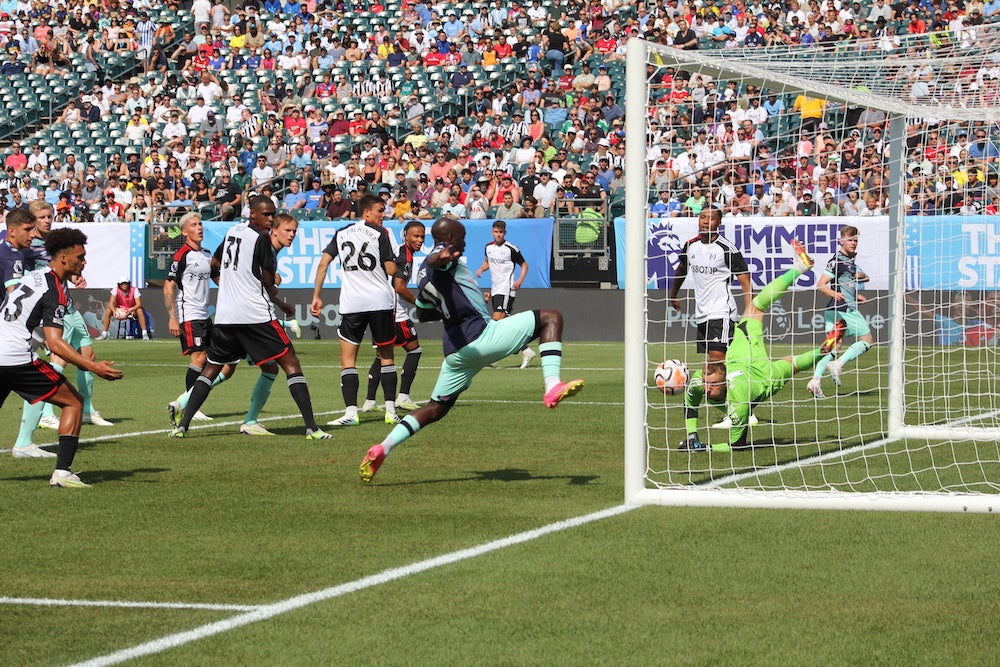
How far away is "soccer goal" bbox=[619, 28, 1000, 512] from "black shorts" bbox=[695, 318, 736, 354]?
0.32 metres

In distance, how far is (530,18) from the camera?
38.2m

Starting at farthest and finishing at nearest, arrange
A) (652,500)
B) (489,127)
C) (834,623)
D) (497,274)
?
(489,127) < (497,274) < (652,500) < (834,623)

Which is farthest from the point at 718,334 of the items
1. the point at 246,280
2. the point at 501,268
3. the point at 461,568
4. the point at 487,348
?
the point at 501,268

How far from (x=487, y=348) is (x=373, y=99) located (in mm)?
28707

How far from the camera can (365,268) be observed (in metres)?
14.7

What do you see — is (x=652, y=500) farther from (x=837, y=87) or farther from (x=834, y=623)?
(x=837, y=87)

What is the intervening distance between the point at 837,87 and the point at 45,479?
6764 mm

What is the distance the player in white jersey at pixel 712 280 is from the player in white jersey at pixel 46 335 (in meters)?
5.11

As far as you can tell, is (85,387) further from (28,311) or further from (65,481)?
(28,311)

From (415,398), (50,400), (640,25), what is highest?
(640,25)

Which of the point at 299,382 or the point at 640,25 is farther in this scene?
the point at 640,25

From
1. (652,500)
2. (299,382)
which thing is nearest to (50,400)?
(299,382)

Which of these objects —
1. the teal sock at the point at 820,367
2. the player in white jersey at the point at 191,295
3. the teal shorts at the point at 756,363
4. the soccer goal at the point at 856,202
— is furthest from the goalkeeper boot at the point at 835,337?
the player in white jersey at the point at 191,295

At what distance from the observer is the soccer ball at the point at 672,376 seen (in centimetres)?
1124
